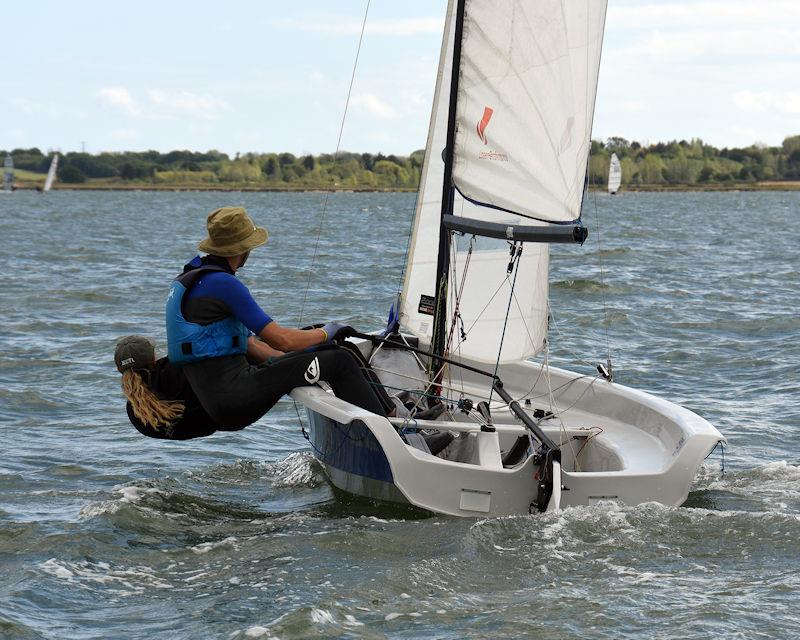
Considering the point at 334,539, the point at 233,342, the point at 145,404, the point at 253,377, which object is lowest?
the point at 334,539

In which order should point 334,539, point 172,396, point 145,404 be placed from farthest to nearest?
point 172,396
point 145,404
point 334,539

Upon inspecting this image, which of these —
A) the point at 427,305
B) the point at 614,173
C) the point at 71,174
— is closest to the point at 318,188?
the point at 71,174

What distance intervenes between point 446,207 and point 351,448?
151 cm

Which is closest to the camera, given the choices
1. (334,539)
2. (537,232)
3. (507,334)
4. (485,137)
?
(334,539)

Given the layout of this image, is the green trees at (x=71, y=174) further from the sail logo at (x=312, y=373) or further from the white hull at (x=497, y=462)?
the sail logo at (x=312, y=373)

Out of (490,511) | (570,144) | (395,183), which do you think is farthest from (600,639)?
(395,183)

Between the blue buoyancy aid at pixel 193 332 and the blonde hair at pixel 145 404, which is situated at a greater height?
the blue buoyancy aid at pixel 193 332

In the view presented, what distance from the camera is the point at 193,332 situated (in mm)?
5641

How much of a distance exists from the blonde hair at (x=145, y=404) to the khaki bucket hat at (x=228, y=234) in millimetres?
724

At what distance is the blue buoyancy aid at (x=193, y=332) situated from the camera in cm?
565

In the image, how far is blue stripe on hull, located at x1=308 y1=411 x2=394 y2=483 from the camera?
5773 mm

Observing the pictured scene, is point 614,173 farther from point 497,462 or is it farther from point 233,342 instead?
point 233,342

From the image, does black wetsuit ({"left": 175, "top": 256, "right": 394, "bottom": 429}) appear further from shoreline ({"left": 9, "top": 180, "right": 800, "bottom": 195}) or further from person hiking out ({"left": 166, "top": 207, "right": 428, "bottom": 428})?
shoreline ({"left": 9, "top": 180, "right": 800, "bottom": 195})

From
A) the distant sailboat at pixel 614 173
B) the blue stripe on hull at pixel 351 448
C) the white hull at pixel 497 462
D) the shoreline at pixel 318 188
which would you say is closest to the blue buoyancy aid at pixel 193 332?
the white hull at pixel 497 462
